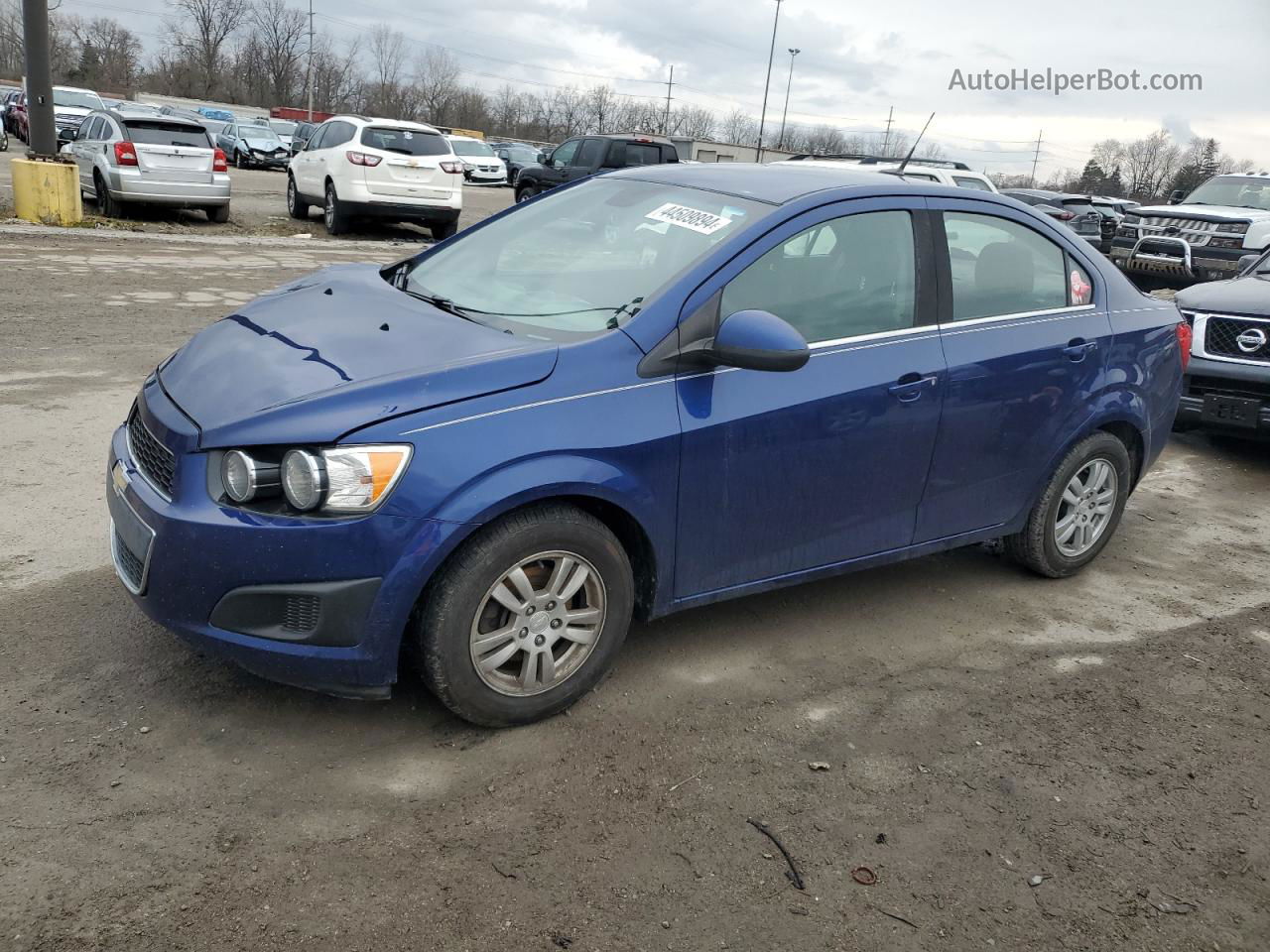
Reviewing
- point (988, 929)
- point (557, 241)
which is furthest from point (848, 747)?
point (557, 241)

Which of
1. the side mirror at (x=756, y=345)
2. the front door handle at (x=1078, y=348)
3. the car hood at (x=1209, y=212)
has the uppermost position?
the car hood at (x=1209, y=212)

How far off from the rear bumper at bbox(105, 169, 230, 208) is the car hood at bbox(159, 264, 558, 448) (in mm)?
13013

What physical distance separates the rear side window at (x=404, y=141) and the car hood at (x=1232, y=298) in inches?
453

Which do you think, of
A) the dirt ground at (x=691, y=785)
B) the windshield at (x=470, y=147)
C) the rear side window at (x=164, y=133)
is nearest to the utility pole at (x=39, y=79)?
the rear side window at (x=164, y=133)

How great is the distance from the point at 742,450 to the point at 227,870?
1.96m

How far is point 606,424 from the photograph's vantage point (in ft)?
10.7

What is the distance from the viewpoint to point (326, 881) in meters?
2.65

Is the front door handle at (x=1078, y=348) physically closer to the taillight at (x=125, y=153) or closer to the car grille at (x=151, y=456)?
the car grille at (x=151, y=456)

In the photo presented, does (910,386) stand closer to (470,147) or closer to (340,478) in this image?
(340,478)

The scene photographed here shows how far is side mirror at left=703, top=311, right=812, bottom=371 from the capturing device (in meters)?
3.35

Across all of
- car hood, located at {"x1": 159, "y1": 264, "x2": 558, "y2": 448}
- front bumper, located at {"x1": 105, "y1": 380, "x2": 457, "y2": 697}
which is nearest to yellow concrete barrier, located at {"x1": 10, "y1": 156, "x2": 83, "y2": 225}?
car hood, located at {"x1": 159, "y1": 264, "x2": 558, "y2": 448}

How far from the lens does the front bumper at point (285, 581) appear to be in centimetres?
296

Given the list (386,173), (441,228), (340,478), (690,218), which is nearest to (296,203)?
(441,228)

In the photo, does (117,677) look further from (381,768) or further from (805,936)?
(805,936)
